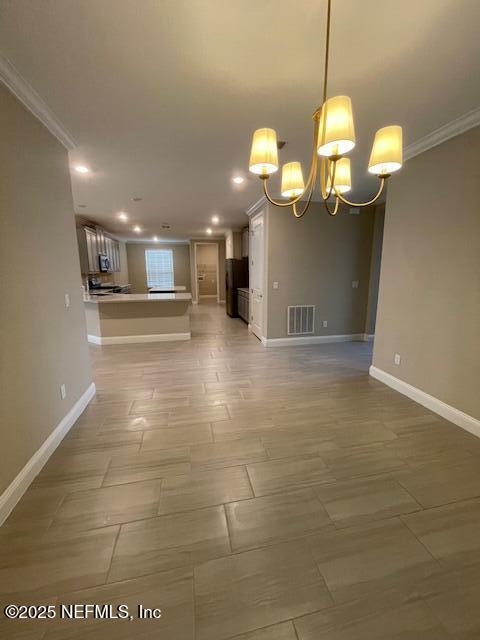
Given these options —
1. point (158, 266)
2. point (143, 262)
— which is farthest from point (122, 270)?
point (158, 266)

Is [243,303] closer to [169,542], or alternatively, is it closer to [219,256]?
[219,256]

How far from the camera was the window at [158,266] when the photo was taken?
35.7 feet

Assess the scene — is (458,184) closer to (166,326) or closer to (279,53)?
(279,53)

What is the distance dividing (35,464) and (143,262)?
Result: 9943 mm

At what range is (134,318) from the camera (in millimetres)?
5020

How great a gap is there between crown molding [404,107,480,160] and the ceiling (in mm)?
72

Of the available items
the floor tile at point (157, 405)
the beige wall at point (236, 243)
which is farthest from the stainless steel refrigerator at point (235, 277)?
the floor tile at point (157, 405)

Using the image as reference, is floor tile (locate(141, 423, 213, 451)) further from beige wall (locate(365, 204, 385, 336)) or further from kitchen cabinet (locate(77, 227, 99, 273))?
kitchen cabinet (locate(77, 227, 99, 273))

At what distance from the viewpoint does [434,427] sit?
236 cm

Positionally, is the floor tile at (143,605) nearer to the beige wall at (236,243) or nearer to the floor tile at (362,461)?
the floor tile at (362,461)

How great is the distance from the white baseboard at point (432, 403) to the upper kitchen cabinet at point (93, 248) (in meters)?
6.08

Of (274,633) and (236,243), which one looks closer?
(274,633)

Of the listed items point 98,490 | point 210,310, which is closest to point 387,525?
point 98,490

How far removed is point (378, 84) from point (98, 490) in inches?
128
